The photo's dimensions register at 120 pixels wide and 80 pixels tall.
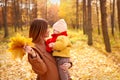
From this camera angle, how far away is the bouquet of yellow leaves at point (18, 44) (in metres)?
3.40

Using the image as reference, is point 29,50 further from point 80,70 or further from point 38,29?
point 80,70

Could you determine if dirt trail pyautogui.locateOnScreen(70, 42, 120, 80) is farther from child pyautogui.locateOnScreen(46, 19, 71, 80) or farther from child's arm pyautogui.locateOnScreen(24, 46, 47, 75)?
child's arm pyautogui.locateOnScreen(24, 46, 47, 75)

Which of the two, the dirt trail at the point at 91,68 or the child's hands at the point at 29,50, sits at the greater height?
the child's hands at the point at 29,50

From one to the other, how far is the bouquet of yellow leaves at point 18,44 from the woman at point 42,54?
19cm

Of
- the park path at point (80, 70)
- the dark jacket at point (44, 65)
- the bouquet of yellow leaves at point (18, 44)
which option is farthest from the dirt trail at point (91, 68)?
the bouquet of yellow leaves at point (18, 44)

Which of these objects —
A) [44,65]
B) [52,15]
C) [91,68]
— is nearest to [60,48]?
[44,65]

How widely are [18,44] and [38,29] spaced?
1.50 feet

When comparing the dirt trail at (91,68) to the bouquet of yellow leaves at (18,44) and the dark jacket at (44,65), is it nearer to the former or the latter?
the dark jacket at (44,65)

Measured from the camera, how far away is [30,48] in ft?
11.1

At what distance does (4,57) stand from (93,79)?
23.0 feet

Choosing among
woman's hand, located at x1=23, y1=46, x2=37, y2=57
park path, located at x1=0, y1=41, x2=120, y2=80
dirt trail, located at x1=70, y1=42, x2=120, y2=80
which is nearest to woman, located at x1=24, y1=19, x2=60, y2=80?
woman's hand, located at x1=23, y1=46, x2=37, y2=57

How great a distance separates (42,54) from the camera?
12.5ft

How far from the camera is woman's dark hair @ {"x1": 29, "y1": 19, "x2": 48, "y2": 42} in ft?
12.4

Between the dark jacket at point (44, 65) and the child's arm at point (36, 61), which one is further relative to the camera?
the dark jacket at point (44, 65)
